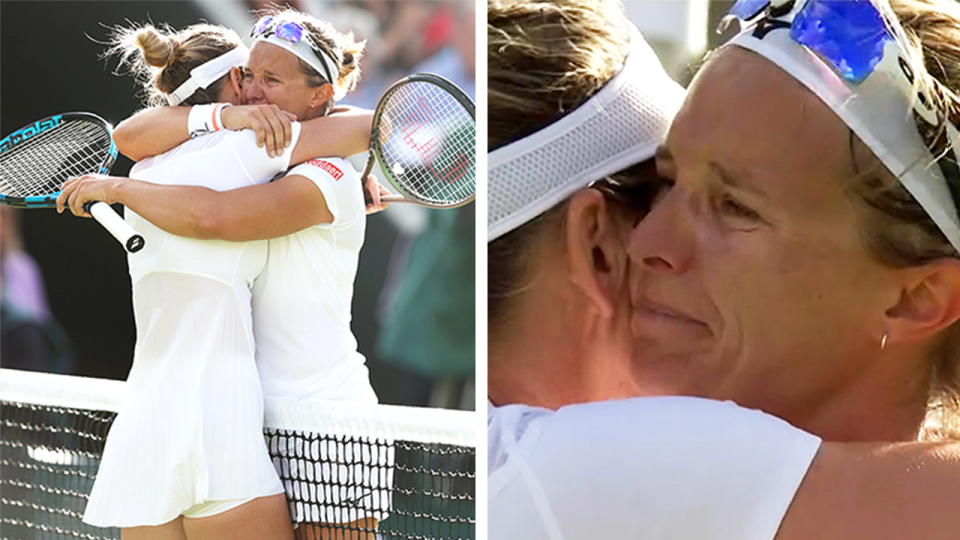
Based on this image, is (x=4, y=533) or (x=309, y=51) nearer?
(x=309, y=51)

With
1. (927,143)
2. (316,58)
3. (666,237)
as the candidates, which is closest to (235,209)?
(316,58)

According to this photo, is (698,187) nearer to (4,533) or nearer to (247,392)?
(247,392)

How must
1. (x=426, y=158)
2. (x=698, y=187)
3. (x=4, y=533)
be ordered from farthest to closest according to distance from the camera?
(x=4, y=533) → (x=426, y=158) → (x=698, y=187)

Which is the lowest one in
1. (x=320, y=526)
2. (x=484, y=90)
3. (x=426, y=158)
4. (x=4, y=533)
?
(x=4, y=533)

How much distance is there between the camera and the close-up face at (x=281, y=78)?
195cm

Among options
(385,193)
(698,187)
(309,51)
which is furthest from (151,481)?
(698,187)

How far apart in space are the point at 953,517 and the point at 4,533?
7.23 feet

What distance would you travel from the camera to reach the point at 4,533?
224 centimetres

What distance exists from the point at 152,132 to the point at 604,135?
105 cm

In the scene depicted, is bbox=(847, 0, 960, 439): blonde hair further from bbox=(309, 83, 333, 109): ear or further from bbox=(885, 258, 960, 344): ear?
bbox=(309, 83, 333, 109): ear

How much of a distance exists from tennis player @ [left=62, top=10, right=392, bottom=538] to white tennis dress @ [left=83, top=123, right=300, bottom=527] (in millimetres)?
38

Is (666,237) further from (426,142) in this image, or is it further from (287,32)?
(287,32)

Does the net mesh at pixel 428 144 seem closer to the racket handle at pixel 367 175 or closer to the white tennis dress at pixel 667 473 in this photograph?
the racket handle at pixel 367 175

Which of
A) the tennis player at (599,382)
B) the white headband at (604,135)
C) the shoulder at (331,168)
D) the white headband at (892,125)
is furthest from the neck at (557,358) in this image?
the white headband at (892,125)
